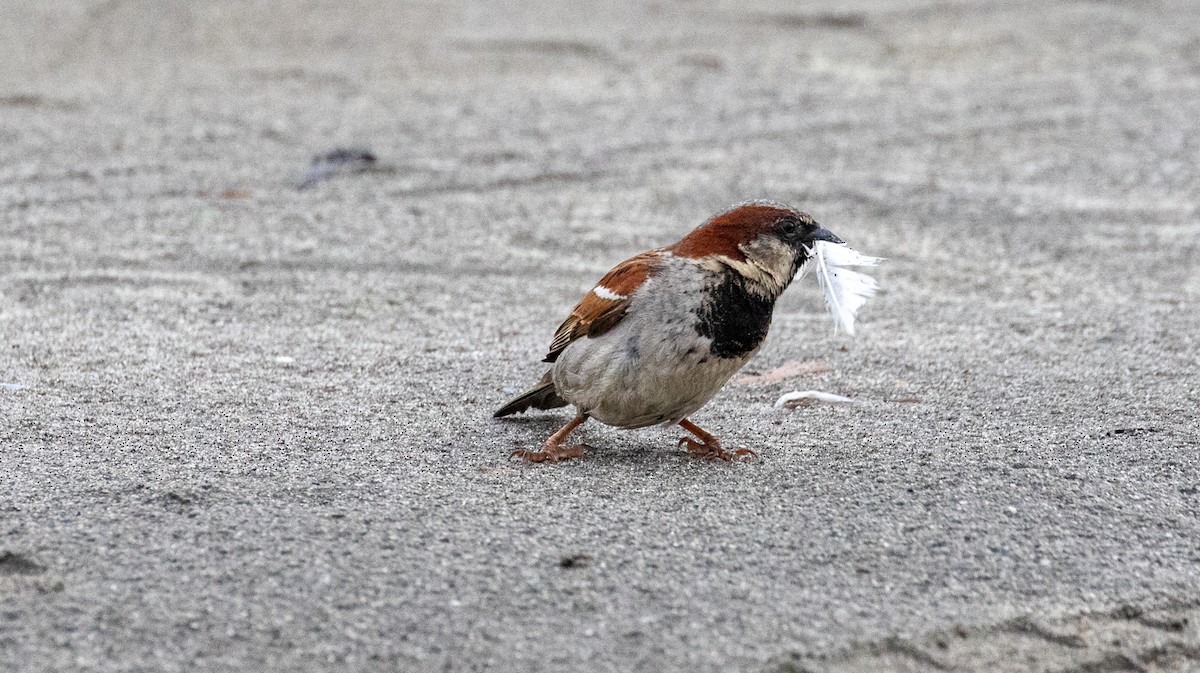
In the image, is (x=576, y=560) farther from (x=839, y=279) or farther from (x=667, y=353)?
(x=839, y=279)

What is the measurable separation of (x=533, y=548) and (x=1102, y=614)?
1387 millimetres

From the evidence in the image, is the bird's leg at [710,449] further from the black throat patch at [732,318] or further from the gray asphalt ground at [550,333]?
the black throat patch at [732,318]

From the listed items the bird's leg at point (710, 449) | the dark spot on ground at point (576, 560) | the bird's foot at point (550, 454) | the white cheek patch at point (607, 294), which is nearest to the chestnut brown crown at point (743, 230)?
the white cheek patch at point (607, 294)

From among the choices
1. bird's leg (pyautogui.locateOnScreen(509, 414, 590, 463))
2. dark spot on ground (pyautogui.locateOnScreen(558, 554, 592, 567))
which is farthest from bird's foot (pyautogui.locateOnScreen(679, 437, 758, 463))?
dark spot on ground (pyautogui.locateOnScreen(558, 554, 592, 567))

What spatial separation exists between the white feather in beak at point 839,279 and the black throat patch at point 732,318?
1.03ft

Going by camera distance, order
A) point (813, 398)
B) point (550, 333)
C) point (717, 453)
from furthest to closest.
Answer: point (550, 333) < point (813, 398) < point (717, 453)

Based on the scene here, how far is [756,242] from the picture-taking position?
163 inches

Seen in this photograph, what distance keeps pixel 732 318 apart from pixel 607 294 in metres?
0.40

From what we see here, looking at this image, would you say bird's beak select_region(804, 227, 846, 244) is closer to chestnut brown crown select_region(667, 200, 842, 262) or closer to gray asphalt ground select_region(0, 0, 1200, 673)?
chestnut brown crown select_region(667, 200, 842, 262)

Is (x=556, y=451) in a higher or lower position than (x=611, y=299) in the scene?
lower

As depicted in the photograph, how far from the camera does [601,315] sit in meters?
4.14

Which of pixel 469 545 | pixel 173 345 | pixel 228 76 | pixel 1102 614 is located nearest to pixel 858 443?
pixel 1102 614

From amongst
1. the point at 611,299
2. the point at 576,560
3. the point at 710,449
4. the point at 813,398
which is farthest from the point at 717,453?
the point at 576,560

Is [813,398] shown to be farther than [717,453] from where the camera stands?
Yes
